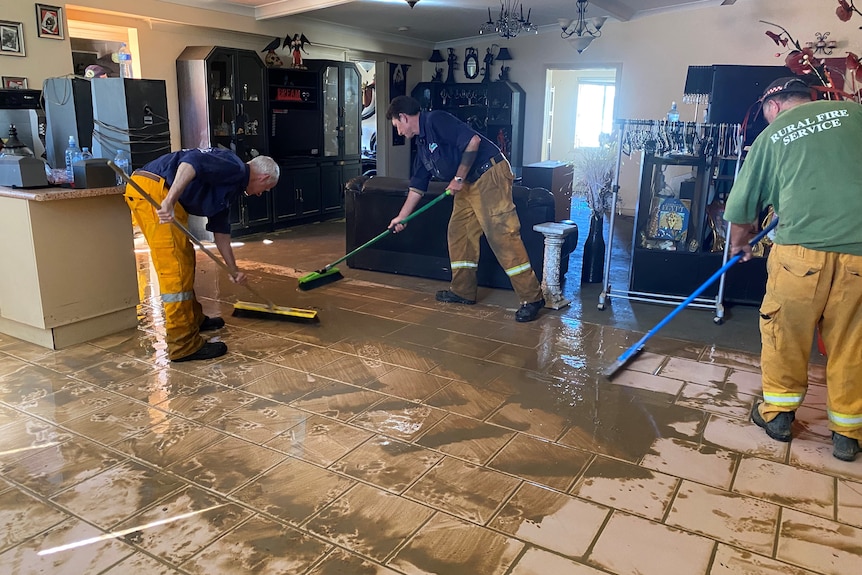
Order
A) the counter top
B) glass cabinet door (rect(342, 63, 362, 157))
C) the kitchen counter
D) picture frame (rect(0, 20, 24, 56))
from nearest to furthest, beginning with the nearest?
the counter top → the kitchen counter → picture frame (rect(0, 20, 24, 56)) → glass cabinet door (rect(342, 63, 362, 157))

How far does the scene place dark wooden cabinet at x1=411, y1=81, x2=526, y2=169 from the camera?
968cm

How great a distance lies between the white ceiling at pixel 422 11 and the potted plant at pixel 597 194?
2772mm

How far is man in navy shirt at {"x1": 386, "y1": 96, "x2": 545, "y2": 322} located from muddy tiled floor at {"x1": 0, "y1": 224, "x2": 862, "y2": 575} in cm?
57

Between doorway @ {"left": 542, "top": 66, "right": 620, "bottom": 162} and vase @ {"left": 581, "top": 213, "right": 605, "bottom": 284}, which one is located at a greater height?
doorway @ {"left": 542, "top": 66, "right": 620, "bottom": 162}

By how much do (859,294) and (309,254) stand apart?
4660mm

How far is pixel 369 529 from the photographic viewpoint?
210 centimetres

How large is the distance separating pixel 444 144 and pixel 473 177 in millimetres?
287

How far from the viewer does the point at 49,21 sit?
17.2 ft

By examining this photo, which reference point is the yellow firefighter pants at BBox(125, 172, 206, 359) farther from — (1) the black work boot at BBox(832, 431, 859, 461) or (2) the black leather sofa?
(1) the black work boot at BBox(832, 431, 859, 461)

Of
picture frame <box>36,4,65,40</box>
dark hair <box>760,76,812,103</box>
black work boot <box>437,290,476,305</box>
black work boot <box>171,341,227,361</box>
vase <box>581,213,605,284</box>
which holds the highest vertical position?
picture frame <box>36,4,65,40</box>

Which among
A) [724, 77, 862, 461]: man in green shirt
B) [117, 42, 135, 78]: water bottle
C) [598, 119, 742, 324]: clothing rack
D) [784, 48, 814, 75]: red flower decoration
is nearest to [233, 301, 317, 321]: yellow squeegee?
[598, 119, 742, 324]: clothing rack

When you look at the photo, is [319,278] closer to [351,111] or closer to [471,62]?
[351,111]

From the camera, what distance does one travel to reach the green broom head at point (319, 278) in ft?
15.9

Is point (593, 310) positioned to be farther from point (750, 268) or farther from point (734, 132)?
point (734, 132)
